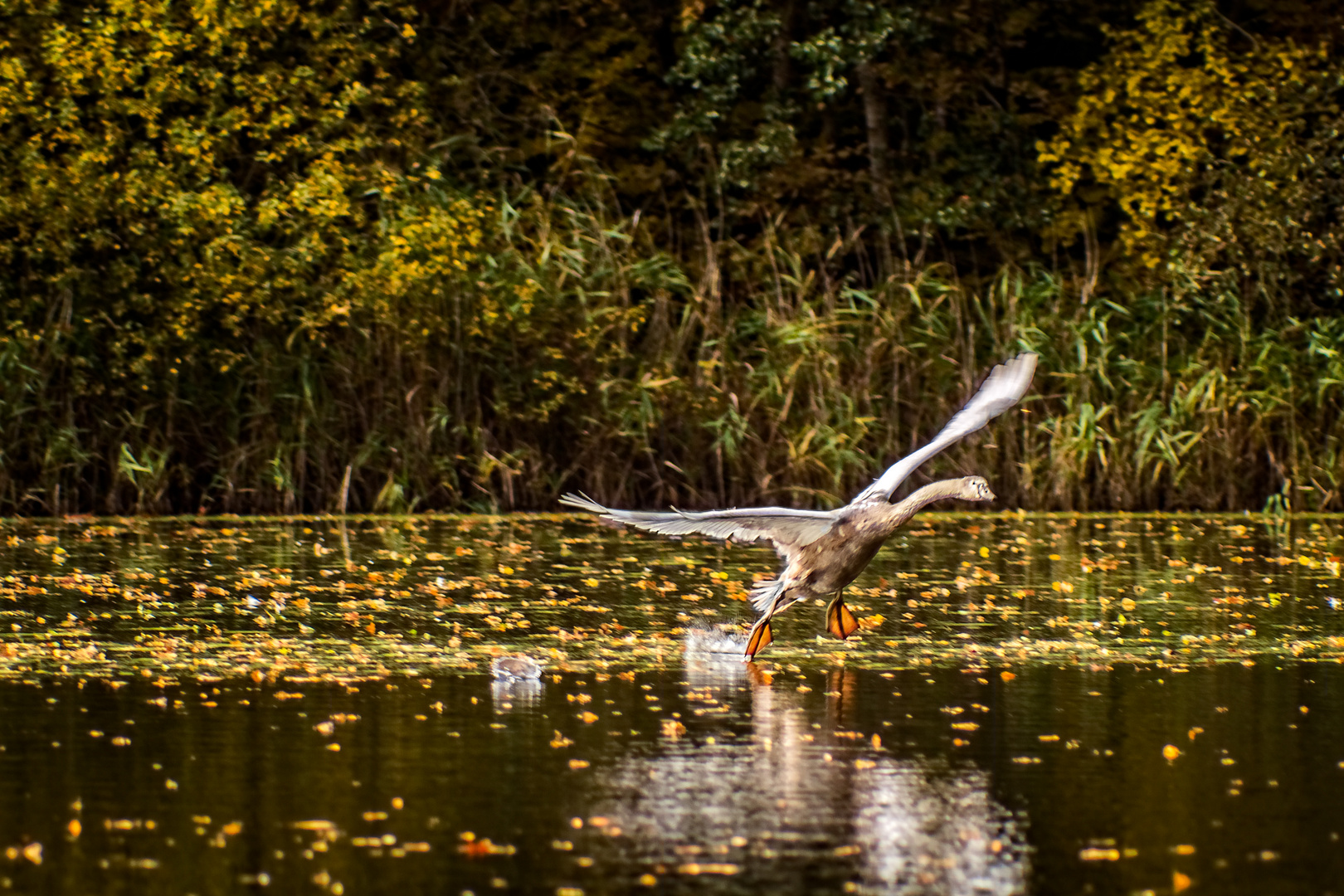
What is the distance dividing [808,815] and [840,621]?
3899 millimetres

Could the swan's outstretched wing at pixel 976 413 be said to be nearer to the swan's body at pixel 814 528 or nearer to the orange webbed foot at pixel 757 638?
the swan's body at pixel 814 528

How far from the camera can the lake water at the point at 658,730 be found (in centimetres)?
629

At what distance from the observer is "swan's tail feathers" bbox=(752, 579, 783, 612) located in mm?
10359

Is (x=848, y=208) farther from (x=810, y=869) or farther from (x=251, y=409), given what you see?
(x=810, y=869)

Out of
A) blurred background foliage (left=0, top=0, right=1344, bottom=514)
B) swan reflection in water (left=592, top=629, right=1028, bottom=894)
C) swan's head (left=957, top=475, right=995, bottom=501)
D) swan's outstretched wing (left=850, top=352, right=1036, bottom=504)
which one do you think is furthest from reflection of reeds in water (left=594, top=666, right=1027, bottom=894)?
blurred background foliage (left=0, top=0, right=1344, bottom=514)

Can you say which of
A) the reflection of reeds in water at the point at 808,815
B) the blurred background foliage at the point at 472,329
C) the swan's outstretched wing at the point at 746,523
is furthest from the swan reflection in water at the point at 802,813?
the blurred background foliage at the point at 472,329

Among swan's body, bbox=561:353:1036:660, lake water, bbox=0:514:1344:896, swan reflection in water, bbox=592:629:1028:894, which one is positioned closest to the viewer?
swan reflection in water, bbox=592:629:1028:894

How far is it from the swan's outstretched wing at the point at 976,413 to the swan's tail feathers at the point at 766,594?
1.70ft

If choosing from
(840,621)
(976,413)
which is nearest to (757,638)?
(840,621)

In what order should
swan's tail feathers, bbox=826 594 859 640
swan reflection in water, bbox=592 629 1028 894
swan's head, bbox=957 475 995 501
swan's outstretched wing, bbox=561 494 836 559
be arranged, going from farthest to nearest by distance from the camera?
swan's tail feathers, bbox=826 594 859 640 → swan's head, bbox=957 475 995 501 → swan's outstretched wing, bbox=561 494 836 559 → swan reflection in water, bbox=592 629 1028 894

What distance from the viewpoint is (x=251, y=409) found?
1958 centimetres

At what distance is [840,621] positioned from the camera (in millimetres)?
10797

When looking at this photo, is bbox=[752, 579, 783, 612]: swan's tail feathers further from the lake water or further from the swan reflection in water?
the swan reflection in water

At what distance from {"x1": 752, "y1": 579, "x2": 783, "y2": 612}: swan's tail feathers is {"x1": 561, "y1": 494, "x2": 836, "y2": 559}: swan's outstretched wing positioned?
167 mm
